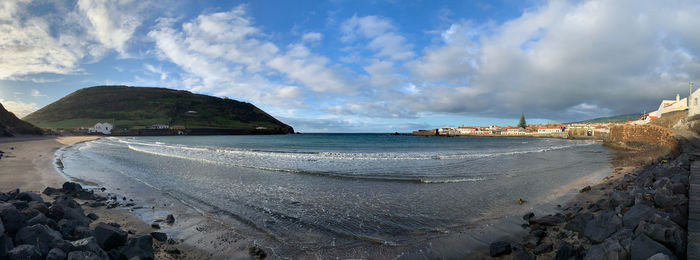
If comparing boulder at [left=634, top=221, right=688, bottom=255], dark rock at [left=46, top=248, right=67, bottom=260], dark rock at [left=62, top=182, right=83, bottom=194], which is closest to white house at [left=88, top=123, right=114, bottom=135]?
dark rock at [left=62, top=182, right=83, bottom=194]

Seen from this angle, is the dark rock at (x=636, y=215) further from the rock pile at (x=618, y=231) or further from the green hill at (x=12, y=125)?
the green hill at (x=12, y=125)

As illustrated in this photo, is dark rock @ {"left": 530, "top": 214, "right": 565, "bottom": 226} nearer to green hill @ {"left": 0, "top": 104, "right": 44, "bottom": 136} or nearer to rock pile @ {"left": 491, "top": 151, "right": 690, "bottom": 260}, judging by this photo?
rock pile @ {"left": 491, "top": 151, "right": 690, "bottom": 260}

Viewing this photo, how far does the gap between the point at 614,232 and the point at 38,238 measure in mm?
9221

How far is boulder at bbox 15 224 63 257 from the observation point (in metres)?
3.98

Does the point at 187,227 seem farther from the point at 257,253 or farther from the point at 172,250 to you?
the point at 257,253

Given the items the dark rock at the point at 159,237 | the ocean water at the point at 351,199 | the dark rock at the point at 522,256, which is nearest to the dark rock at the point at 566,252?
the dark rock at the point at 522,256

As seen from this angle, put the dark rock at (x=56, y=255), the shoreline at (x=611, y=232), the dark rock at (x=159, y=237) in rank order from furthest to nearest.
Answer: the dark rock at (x=159, y=237)
the dark rock at (x=56, y=255)
the shoreline at (x=611, y=232)

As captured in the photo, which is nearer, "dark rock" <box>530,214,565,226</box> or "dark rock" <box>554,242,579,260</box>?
"dark rock" <box>554,242,579,260</box>

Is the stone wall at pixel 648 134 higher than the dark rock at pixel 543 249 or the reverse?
higher

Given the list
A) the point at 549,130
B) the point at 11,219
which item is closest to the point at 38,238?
the point at 11,219

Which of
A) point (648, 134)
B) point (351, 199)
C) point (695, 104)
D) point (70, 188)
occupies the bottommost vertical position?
point (351, 199)

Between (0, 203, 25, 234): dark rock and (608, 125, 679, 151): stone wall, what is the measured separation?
28.5m

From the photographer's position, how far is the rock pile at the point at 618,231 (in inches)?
130

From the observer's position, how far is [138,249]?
14.9 ft
